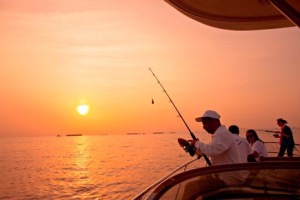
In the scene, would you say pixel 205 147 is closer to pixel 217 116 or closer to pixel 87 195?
pixel 217 116

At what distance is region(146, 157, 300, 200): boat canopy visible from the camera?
2229mm

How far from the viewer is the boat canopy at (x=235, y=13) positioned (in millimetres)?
3043

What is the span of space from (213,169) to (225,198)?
0.25m

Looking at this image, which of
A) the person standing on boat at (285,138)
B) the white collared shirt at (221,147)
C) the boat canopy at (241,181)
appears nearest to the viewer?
the boat canopy at (241,181)

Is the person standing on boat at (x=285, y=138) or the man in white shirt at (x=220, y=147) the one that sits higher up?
the person standing on boat at (x=285, y=138)

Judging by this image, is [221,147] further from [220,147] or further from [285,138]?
[285,138]

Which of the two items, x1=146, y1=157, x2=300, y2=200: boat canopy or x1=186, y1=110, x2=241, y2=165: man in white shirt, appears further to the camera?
x1=186, y1=110, x2=241, y2=165: man in white shirt

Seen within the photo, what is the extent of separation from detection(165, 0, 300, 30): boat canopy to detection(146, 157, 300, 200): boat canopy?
1.63m

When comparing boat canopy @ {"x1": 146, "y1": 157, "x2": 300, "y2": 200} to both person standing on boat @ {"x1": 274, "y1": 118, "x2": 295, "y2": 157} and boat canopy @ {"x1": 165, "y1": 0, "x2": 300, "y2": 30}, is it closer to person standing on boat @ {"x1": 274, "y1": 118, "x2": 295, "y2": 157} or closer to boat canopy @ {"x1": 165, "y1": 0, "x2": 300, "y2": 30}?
boat canopy @ {"x1": 165, "y1": 0, "x2": 300, "y2": 30}

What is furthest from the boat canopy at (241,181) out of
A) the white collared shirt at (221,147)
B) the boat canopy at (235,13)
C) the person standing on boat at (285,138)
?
the person standing on boat at (285,138)

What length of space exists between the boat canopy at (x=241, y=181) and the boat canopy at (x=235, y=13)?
1631 mm

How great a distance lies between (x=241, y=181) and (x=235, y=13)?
6.34 ft

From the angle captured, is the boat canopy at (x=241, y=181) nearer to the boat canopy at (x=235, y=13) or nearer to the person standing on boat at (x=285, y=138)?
the boat canopy at (x=235, y=13)

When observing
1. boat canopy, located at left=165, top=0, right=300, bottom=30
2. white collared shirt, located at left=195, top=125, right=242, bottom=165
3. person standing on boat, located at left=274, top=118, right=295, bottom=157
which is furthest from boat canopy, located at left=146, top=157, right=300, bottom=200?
person standing on boat, located at left=274, top=118, right=295, bottom=157
